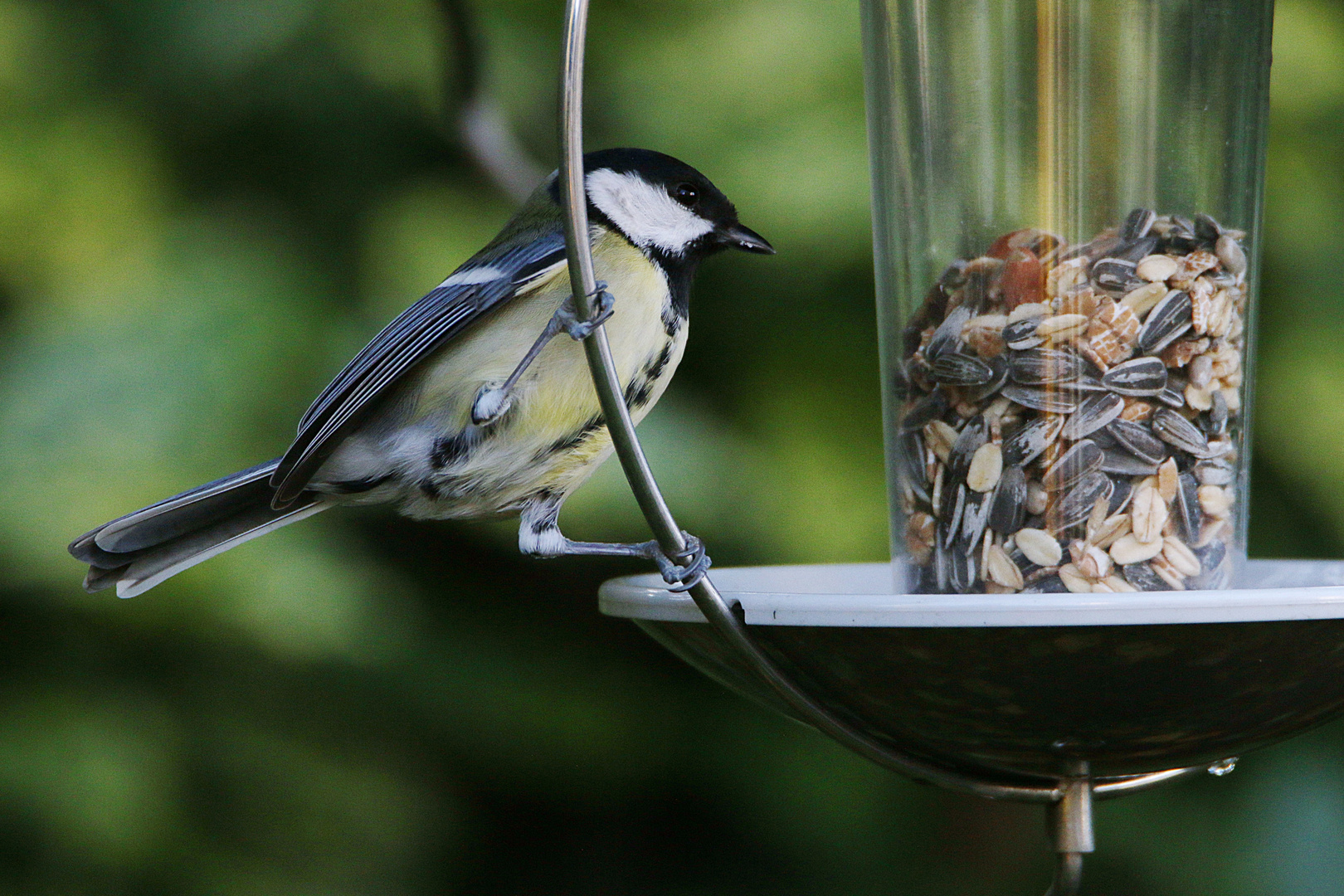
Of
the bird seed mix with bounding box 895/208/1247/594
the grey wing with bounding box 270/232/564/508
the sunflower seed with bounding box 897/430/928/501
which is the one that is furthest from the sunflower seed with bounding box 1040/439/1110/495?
the grey wing with bounding box 270/232/564/508

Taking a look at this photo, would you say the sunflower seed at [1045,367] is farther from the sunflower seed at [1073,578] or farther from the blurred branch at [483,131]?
the blurred branch at [483,131]

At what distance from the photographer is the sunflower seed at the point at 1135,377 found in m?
0.82

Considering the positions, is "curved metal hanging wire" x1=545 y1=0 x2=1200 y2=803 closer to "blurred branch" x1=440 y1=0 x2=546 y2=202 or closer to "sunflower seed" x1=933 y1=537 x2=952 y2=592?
"sunflower seed" x1=933 y1=537 x2=952 y2=592

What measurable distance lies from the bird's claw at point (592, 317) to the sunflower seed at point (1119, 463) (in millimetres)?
372

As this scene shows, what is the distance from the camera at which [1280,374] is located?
128cm

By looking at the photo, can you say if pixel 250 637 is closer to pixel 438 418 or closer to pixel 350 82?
pixel 438 418

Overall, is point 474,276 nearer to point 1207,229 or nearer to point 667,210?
point 667,210

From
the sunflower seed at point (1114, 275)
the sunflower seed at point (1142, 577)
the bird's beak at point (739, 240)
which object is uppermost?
the bird's beak at point (739, 240)

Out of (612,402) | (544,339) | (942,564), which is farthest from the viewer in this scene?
(942,564)

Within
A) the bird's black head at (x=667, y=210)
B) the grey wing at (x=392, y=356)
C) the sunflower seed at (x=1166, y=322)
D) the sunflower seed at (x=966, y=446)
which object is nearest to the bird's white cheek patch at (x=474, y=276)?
the grey wing at (x=392, y=356)

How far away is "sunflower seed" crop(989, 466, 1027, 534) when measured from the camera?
827mm

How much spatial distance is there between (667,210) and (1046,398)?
1.06 ft

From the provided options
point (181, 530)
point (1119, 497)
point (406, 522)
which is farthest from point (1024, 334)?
point (406, 522)

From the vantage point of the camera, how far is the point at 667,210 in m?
0.93
